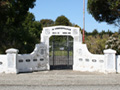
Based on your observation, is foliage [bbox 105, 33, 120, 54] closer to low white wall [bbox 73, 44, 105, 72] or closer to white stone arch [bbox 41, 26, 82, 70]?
low white wall [bbox 73, 44, 105, 72]

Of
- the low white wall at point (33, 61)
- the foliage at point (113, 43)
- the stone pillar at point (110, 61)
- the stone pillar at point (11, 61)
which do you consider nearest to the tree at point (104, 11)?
the foliage at point (113, 43)

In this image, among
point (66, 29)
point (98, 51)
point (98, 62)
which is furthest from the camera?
point (98, 51)

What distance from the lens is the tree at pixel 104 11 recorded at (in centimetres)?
1672

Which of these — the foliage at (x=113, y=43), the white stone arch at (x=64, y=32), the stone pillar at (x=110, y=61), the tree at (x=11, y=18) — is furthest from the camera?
the foliage at (x=113, y=43)

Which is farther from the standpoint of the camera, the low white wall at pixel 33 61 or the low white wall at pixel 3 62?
the low white wall at pixel 33 61

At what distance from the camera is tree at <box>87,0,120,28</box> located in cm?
1672

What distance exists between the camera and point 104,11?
18219mm

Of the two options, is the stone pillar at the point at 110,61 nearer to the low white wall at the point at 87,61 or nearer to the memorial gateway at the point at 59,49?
the memorial gateway at the point at 59,49

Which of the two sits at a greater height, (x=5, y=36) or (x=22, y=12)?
(x=22, y=12)

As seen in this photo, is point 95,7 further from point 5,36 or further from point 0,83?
point 0,83

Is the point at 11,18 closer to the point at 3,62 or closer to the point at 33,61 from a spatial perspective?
the point at 33,61

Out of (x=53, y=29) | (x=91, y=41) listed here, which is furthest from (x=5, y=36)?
(x=91, y=41)

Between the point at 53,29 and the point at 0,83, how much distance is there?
6345mm

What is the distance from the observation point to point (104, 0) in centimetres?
1656
